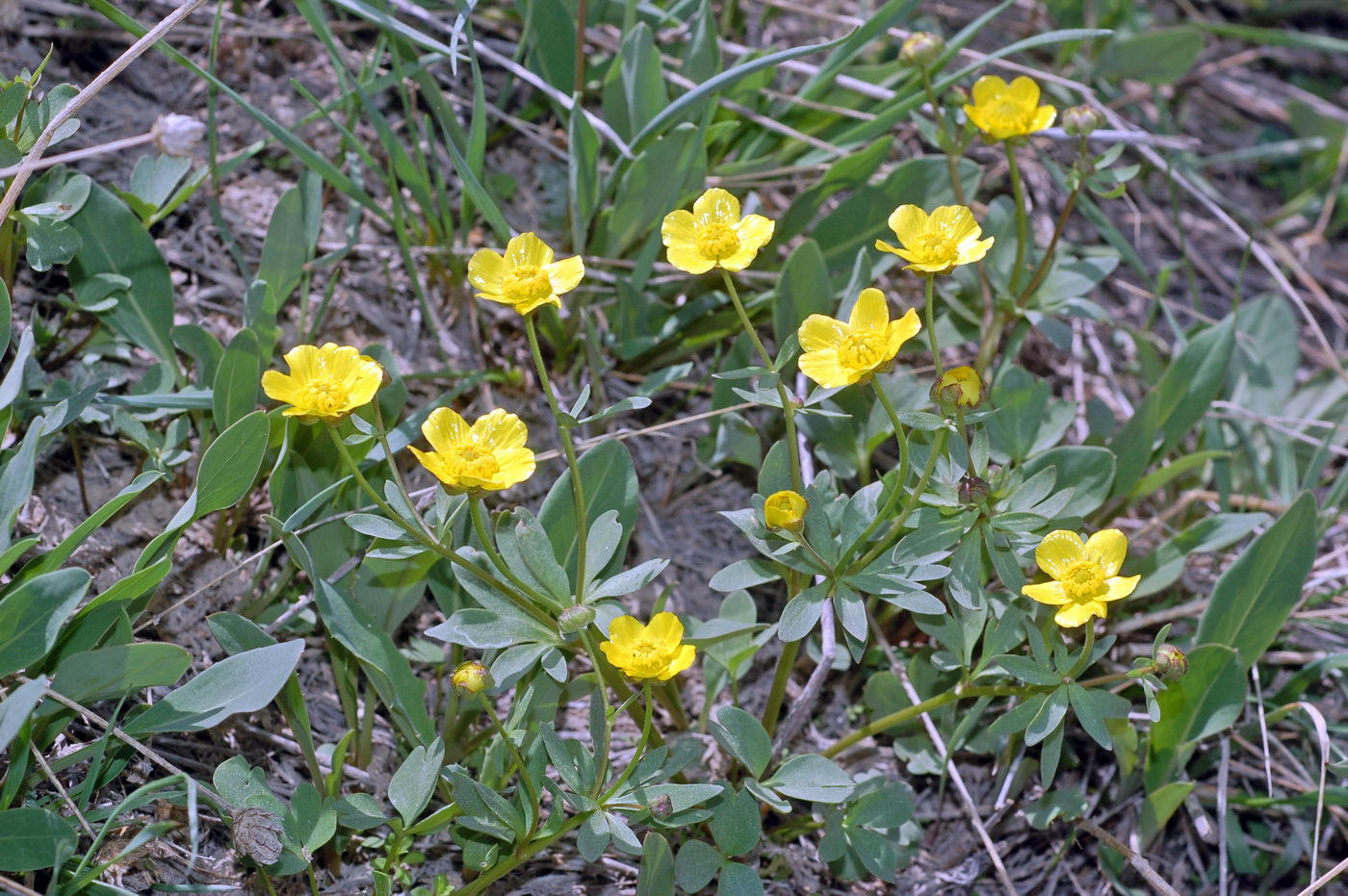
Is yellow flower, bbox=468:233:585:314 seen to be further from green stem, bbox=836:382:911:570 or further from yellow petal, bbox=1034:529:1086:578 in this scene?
yellow petal, bbox=1034:529:1086:578

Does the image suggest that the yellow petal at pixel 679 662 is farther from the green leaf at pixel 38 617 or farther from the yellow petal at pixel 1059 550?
the green leaf at pixel 38 617

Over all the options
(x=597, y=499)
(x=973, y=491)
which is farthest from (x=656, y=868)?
(x=973, y=491)

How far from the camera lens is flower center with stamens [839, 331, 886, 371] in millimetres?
1538

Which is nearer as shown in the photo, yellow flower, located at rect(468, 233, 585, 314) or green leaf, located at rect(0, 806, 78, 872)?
green leaf, located at rect(0, 806, 78, 872)

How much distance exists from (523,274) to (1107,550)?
3.14ft

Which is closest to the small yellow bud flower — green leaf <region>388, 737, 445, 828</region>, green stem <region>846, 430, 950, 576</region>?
green stem <region>846, 430, 950, 576</region>

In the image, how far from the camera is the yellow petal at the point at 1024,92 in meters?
2.08

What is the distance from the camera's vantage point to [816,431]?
83.9 inches

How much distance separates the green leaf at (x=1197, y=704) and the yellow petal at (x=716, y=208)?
1.14 meters

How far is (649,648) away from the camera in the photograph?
59.7 inches

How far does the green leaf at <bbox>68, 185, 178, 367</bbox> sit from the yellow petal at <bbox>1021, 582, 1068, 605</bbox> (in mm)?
1552

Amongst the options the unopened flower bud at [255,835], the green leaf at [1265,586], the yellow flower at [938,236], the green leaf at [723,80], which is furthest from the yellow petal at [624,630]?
the green leaf at [1265,586]

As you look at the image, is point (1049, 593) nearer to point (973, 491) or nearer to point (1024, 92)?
point (973, 491)

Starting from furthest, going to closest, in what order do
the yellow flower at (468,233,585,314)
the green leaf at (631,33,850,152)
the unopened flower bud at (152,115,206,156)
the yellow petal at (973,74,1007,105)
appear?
the yellow petal at (973,74,1007,105) < the green leaf at (631,33,850,152) < the unopened flower bud at (152,115,206,156) < the yellow flower at (468,233,585,314)
